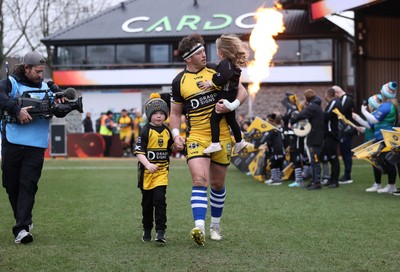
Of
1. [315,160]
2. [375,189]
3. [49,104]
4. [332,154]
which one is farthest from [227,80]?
[332,154]

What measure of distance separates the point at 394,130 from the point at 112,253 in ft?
22.6

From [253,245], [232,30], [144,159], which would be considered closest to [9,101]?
[144,159]

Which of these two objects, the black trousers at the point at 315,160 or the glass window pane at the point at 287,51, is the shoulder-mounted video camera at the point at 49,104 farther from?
the glass window pane at the point at 287,51

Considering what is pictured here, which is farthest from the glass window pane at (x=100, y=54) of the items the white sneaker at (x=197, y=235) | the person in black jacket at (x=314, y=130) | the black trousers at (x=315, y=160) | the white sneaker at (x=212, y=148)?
the white sneaker at (x=197, y=235)

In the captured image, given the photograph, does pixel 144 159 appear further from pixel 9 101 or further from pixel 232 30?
pixel 232 30

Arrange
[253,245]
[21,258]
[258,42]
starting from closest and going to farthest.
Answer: [21,258] < [253,245] < [258,42]

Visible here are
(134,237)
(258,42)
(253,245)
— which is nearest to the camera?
(253,245)

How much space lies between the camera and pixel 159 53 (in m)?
42.8

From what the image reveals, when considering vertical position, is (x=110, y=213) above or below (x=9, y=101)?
below

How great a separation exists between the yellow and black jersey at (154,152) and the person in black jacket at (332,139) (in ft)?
23.8

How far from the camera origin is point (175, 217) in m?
9.79

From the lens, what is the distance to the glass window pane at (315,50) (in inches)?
1556

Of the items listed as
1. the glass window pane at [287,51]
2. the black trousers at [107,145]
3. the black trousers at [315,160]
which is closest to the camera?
the black trousers at [315,160]

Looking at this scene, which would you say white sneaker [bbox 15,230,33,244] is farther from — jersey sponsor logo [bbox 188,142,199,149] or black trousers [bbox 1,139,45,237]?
jersey sponsor logo [bbox 188,142,199,149]
